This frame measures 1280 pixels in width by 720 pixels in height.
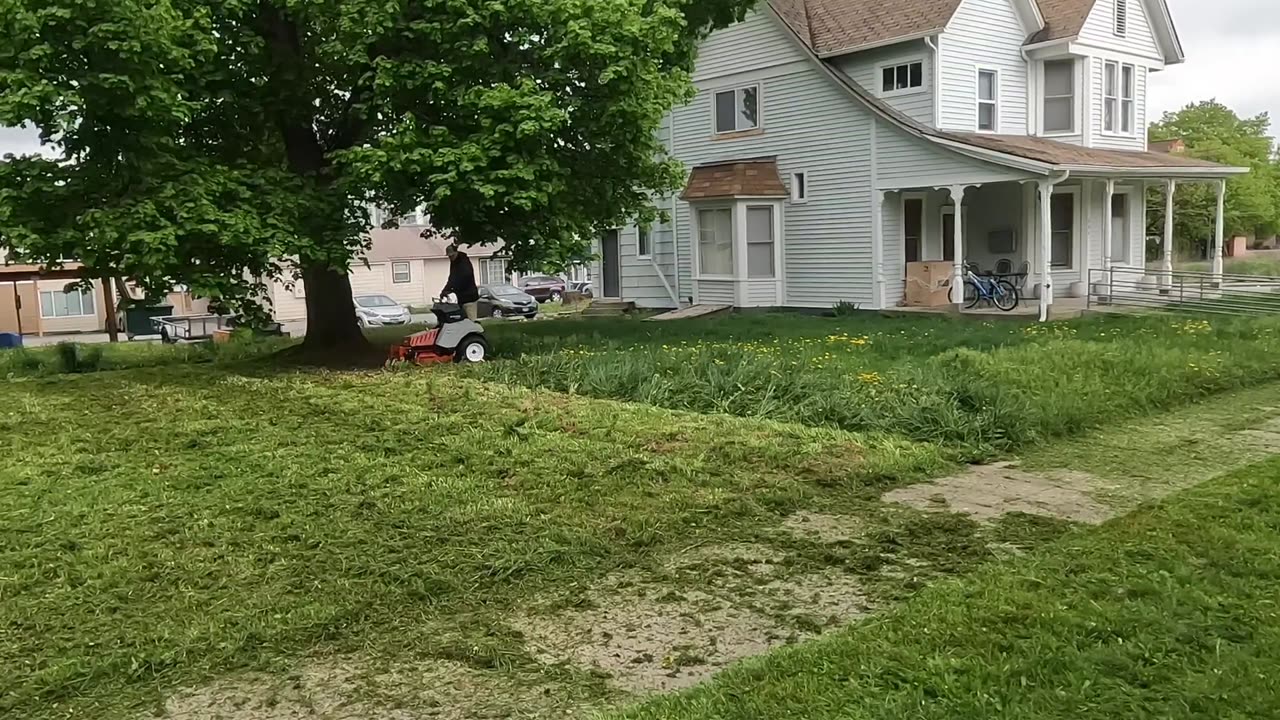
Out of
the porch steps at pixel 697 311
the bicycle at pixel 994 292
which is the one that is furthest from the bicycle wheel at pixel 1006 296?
the porch steps at pixel 697 311

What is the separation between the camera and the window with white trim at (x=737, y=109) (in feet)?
77.0

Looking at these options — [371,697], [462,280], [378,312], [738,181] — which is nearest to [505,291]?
[378,312]

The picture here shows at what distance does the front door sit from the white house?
454 centimetres

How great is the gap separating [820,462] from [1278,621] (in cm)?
358

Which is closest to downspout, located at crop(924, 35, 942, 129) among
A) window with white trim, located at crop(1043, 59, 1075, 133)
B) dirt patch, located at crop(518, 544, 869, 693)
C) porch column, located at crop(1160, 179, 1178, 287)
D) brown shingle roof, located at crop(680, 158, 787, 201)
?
window with white trim, located at crop(1043, 59, 1075, 133)

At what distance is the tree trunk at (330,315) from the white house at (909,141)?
21.3 ft

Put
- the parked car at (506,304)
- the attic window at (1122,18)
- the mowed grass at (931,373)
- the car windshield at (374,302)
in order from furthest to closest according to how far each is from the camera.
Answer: the parked car at (506,304) < the car windshield at (374,302) < the attic window at (1122,18) < the mowed grass at (931,373)

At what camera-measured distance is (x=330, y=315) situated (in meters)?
15.4

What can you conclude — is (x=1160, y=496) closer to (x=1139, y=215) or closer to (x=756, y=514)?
(x=756, y=514)

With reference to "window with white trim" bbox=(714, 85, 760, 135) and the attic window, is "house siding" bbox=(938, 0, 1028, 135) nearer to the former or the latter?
the attic window

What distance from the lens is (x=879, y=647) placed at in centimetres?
416

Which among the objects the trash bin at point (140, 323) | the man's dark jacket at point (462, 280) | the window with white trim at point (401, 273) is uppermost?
the window with white trim at point (401, 273)

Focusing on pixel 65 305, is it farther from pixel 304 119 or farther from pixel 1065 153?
pixel 1065 153

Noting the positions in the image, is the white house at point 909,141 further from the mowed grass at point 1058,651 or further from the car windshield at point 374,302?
the mowed grass at point 1058,651
